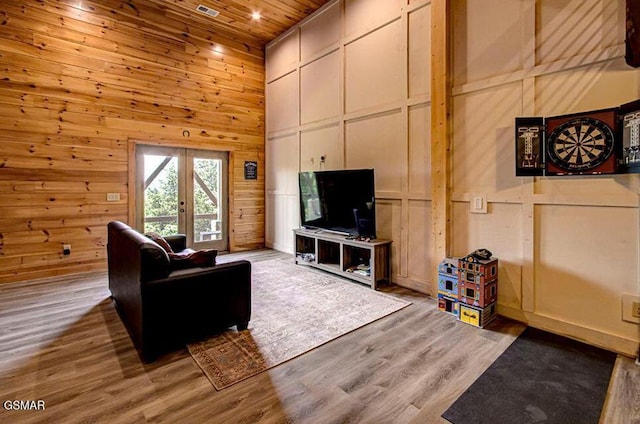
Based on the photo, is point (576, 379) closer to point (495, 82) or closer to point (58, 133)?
point (495, 82)

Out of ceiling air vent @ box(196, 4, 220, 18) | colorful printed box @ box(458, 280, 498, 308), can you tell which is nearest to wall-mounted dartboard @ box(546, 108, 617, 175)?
colorful printed box @ box(458, 280, 498, 308)

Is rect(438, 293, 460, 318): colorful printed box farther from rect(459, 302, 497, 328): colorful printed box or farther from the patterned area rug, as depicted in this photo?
the patterned area rug

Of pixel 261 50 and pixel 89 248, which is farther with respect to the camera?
pixel 261 50

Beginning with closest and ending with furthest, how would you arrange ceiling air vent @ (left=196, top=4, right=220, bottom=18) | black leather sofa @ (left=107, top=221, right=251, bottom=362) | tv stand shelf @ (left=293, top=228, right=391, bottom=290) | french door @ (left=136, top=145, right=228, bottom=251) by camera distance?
black leather sofa @ (left=107, top=221, right=251, bottom=362)
tv stand shelf @ (left=293, top=228, right=391, bottom=290)
ceiling air vent @ (left=196, top=4, right=220, bottom=18)
french door @ (left=136, top=145, right=228, bottom=251)

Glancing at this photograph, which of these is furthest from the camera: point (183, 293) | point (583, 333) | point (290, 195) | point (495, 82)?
point (290, 195)

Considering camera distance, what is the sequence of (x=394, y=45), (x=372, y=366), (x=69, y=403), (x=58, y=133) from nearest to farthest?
(x=69, y=403) → (x=372, y=366) → (x=394, y=45) → (x=58, y=133)

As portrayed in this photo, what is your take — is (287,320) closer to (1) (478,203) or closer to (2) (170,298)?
(2) (170,298)

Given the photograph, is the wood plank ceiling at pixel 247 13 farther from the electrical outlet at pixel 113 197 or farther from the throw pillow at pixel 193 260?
the throw pillow at pixel 193 260

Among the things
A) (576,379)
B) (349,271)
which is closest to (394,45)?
(349,271)

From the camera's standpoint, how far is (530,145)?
2.90 m

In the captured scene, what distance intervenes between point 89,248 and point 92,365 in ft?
10.7

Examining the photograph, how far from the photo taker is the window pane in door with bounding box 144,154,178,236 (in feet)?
18.0

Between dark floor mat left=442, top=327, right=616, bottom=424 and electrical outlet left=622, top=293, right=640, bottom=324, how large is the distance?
0.32 m

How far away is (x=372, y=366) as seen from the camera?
234 centimetres
